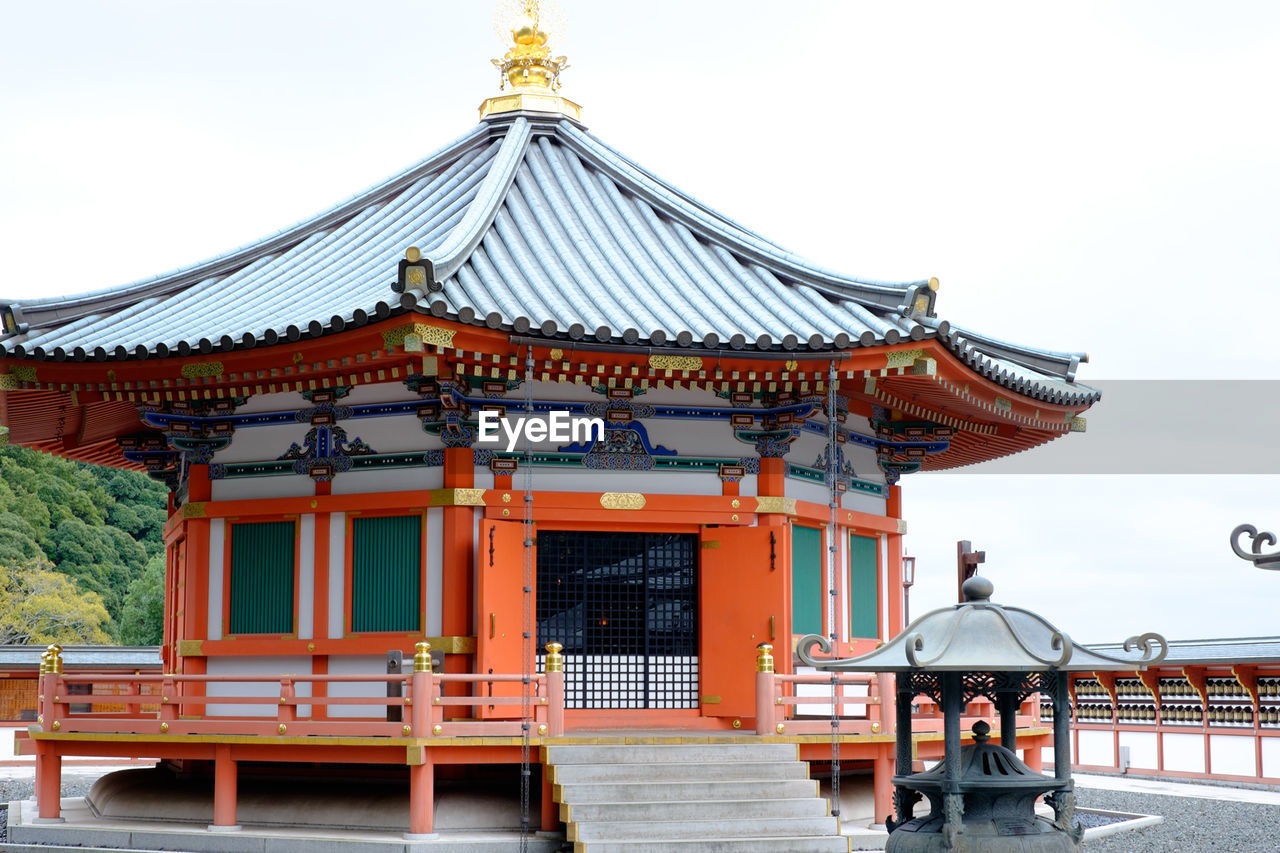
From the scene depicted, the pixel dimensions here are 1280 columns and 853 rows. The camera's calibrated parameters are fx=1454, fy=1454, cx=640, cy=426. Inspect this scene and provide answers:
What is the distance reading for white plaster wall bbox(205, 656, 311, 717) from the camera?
15500mm

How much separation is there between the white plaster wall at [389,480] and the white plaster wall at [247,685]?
6.40ft

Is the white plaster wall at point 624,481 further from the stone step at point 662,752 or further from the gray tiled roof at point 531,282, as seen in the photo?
the stone step at point 662,752

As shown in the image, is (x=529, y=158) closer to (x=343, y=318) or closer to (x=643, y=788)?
(x=343, y=318)

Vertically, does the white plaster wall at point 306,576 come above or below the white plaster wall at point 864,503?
below

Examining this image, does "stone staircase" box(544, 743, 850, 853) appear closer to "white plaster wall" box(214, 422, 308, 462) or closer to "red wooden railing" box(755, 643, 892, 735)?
"red wooden railing" box(755, 643, 892, 735)

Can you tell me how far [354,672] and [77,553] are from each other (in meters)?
47.6

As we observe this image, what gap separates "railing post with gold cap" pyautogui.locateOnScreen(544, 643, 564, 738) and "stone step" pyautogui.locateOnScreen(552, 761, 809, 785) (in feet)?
1.23

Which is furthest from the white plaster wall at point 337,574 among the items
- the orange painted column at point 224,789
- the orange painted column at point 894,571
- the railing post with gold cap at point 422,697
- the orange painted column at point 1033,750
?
the orange painted column at point 1033,750

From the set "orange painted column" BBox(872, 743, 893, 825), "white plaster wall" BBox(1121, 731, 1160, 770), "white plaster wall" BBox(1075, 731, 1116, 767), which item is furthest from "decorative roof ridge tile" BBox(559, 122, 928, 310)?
"white plaster wall" BBox(1075, 731, 1116, 767)

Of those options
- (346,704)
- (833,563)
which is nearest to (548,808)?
(346,704)

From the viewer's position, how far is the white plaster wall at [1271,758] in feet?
76.7

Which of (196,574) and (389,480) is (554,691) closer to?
(389,480)

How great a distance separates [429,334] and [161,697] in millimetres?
4573

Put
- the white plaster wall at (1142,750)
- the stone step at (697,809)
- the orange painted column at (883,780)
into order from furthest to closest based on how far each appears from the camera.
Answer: the white plaster wall at (1142,750) < the orange painted column at (883,780) < the stone step at (697,809)
